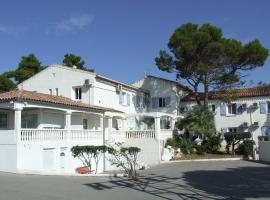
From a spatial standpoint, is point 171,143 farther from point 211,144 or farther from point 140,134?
Result: point 211,144

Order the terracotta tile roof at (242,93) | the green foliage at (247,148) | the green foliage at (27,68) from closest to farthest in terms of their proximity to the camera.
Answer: the green foliage at (247,148)
the terracotta tile roof at (242,93)
the green foliage at (27,68)

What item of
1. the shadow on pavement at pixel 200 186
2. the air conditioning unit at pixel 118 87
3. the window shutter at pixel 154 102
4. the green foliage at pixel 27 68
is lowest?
the shadow on pavement at pixel 200 186

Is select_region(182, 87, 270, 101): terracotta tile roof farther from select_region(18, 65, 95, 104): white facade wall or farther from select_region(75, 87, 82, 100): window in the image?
select_region(75, 87, 82, 100): window

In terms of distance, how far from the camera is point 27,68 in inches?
1937

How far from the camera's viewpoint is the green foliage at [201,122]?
1332 inches

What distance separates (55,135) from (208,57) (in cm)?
1673

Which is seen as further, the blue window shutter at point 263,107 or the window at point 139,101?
the window at point 139,101

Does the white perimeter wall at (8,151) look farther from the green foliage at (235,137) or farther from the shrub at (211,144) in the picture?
the green foliage at (235,137)

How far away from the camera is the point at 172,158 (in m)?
30.9

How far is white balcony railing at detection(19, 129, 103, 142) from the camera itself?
23.1 meters

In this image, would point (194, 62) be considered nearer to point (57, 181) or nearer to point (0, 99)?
point (0, 99)

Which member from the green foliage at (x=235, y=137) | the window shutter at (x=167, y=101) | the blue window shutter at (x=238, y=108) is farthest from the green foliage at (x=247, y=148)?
the window shutter at (x=167, y=101)

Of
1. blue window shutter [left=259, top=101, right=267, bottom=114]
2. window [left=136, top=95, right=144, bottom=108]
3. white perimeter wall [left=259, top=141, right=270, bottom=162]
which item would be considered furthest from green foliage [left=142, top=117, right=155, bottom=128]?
white perimeter wall [left=259, top=141, right=270, bottom=162]

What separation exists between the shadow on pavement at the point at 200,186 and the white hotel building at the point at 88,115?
8.07m
